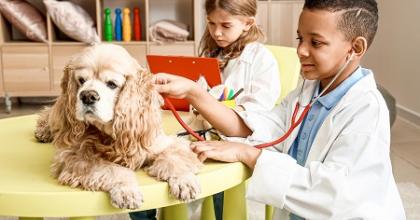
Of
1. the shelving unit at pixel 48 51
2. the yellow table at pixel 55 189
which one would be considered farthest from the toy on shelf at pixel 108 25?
the yellow table at pixel 55 189

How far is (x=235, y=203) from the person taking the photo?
3.98 feet

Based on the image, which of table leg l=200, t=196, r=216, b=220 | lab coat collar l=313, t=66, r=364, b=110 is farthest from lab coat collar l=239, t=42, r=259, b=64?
lab coat collar l=313, t=66, r=364, b=110

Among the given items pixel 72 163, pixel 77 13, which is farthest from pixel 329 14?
pixel 77 13

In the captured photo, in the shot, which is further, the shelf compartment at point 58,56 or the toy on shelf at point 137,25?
the toy on shelf at point 137,25

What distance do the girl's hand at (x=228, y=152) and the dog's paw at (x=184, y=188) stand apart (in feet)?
0.40

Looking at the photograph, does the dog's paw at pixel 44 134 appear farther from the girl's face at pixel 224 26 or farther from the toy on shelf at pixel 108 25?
the toy on shelf at pixel 108 25

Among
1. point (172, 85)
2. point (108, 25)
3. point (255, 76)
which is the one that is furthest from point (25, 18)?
point (172, 85)

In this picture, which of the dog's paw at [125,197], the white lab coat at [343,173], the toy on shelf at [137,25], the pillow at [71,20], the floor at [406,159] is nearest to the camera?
the dog's paw at [125,197]

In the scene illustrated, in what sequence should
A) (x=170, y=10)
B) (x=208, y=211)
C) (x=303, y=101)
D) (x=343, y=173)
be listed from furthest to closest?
(x=170, y=10) → (x=208, y=211) → (x=303, y=101) → (x=343, y=173)

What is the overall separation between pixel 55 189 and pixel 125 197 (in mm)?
135

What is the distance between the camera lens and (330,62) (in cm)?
111

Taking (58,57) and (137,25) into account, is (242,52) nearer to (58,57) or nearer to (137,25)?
(137,25)

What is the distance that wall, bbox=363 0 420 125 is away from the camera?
3580 mm

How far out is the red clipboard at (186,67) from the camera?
152 centimetres
